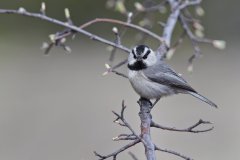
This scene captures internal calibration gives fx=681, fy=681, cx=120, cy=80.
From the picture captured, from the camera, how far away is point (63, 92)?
7785 millimetres

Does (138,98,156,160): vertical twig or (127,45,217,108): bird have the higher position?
(127,45,217,108): bird

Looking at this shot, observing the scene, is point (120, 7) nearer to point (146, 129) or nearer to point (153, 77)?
point (153, 77)

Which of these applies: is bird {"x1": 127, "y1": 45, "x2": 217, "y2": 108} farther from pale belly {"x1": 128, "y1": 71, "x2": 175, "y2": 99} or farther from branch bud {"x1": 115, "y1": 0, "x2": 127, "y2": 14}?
branch bud {"x1": 115, "y1": 0, "x2": 127, "y2": 14}

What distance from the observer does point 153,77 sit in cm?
385

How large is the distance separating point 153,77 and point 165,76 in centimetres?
7

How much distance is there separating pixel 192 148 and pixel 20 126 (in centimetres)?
184

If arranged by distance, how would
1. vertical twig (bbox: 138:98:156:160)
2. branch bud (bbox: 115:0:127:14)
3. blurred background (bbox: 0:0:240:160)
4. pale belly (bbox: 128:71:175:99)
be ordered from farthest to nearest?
blurred background (bbox: 0:0:240:160) < branch bud (bbox: 115:0:127:14) < pale belly (bbox: 128:71:175:99) < vertical twig (bbox: 138:98:156:160)

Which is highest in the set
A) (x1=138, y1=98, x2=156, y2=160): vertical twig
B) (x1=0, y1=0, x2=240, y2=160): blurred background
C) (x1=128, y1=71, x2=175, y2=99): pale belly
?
(x1=0, y1=0, x2=240, y2=160): blurred background

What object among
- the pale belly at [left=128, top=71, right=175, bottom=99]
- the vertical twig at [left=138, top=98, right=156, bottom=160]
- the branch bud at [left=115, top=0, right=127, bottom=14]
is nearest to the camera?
the vertical twig at [left=138, top=98, right=156, bottom=160]

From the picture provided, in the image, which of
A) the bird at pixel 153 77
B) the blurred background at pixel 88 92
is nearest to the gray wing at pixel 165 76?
the bird at pixel 153 77

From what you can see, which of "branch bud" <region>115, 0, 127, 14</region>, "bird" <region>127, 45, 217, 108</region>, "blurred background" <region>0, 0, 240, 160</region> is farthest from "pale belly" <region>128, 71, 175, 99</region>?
"blurred background" <region>0, 0, 240, 160</region>

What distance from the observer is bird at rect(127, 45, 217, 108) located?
3707 mm

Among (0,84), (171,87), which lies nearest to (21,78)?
(0,84)

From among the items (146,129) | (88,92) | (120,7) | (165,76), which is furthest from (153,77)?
(88,92)
